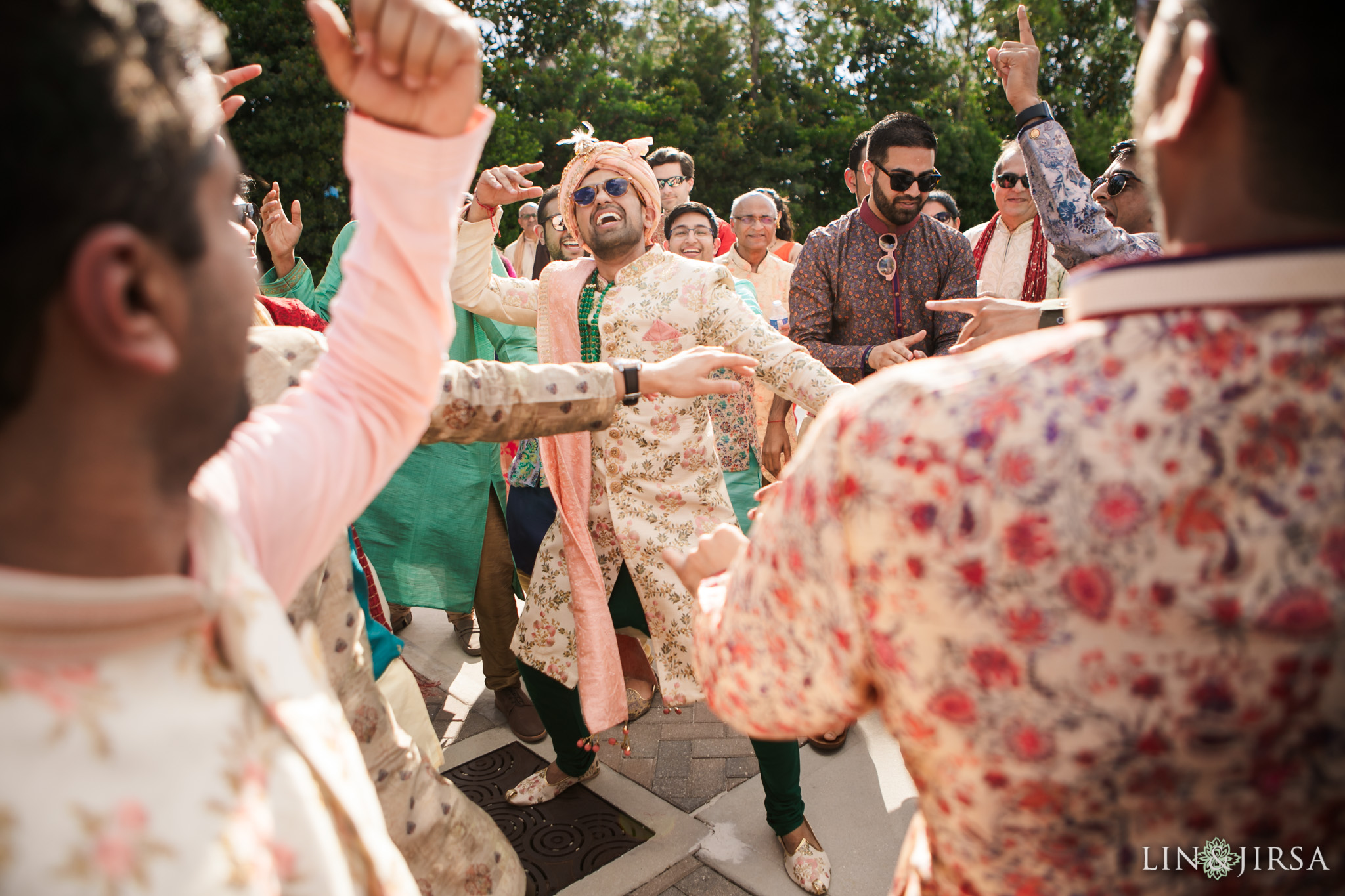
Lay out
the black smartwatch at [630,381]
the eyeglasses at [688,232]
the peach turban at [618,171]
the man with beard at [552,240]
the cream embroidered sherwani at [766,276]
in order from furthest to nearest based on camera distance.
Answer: the cream embroidered sherwani at [766,276] < the man with beard at [552,240] < the eyeglasses at [688,232] < the peach turban at [618,171] < the black smartwatch at [630,381]

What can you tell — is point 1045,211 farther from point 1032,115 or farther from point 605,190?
point 605,190

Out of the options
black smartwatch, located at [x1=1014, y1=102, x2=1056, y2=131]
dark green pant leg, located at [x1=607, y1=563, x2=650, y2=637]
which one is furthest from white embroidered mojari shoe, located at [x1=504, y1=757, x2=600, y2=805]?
black smartwatch, located at [x1=1014, y1=102, x2=1056, y2=131]

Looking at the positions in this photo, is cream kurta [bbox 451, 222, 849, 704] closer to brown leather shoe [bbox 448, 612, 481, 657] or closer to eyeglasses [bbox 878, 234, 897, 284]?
eyeglasses [bbox 878, 234, 897, 284]

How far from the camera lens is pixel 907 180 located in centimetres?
358

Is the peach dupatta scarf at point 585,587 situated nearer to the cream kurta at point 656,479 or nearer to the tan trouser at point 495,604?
the cream kurta at point 656,479

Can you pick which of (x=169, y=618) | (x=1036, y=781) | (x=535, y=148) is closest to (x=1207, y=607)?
(x=1036, y=781)

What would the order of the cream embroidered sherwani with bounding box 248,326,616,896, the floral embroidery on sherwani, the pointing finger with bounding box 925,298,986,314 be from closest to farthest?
the floral embroidery on sherwani, the cream embroidered sherwani with bounding box 248,326,616,896, the pointing finger with bounding box 925,298,986,314

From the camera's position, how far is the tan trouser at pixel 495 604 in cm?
377

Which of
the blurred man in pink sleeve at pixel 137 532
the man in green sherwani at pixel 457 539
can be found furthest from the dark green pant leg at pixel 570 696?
the blurred man in pink sleeve at pixel 137 532

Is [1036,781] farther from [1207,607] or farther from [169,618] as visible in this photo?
[169,618]

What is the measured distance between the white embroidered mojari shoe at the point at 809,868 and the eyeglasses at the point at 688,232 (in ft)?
13.1

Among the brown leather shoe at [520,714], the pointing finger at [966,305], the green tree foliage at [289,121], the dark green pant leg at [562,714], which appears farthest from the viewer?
the green tree foliage at [289,121]

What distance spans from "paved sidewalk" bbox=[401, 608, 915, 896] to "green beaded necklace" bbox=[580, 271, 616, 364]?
154 cm

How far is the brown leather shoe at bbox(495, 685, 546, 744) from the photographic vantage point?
355 cm
